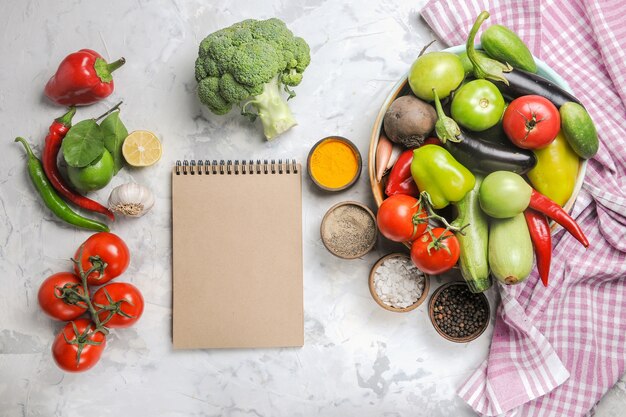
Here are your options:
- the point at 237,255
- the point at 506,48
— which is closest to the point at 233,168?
the point at 237,255

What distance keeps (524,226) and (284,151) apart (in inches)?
26.3

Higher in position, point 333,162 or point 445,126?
point 445,126

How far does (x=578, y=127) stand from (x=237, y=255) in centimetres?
93

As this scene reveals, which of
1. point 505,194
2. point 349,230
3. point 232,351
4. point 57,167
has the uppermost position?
point 505,194

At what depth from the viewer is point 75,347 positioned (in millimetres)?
1479

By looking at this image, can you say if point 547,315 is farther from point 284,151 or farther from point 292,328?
point 284,151

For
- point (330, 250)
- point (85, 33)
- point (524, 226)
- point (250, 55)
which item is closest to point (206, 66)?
point (250, 55)

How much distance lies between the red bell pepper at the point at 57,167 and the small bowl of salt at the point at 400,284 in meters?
0.76

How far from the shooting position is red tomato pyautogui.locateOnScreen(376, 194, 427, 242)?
1325mm

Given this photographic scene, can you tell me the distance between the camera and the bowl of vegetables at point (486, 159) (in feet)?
4.32

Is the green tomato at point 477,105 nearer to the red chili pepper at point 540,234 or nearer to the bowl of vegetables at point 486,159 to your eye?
the bowl of vegetables at point 486,159

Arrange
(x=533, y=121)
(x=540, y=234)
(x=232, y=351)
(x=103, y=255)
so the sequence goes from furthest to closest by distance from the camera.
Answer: (x=232, y=351) < (x=103, y=255) < (x=540, y=234) < (x=533, y=121)

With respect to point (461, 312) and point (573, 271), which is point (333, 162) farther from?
point (573, 271)

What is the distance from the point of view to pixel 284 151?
63.3 inches
